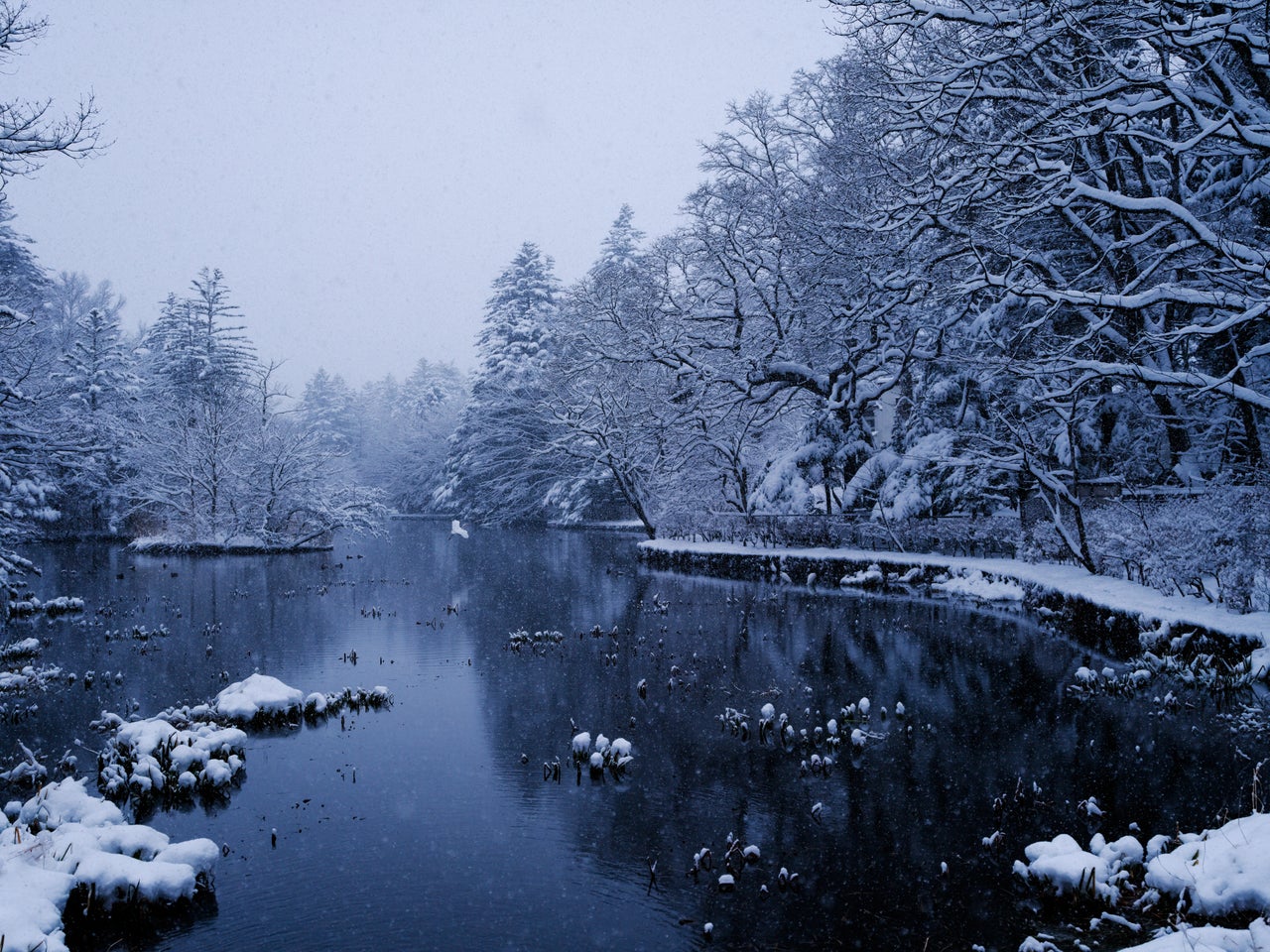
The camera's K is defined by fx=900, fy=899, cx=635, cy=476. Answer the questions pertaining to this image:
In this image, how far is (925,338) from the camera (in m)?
28.4

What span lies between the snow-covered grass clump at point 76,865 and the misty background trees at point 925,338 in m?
9.79

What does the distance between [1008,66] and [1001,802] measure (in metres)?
13.7

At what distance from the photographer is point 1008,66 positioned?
16.3 m

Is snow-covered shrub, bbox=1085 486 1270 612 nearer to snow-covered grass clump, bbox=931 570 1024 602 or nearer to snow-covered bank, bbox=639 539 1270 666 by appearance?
snow-covered bank, bbox=639 539 1270 666

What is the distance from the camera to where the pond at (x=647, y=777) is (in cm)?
648

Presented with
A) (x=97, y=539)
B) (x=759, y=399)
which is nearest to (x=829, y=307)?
(x=759, y=399)

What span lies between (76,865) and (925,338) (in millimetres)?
26536

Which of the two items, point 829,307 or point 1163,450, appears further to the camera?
point 829,307

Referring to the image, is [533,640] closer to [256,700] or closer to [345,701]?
[345,701]

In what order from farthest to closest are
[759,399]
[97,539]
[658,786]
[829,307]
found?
[97,539], [759,399], [829,307], [658,786]

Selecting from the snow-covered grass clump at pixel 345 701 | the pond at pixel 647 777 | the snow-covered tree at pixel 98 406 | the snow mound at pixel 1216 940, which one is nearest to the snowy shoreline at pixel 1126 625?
the snow mound at pixel 1216 940

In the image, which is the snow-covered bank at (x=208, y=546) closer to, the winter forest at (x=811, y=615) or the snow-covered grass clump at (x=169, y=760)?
the winter forest at (x=811, y=615)

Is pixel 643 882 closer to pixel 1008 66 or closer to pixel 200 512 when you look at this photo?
pixel 1008 66

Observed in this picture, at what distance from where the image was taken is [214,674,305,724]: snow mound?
11320mm
